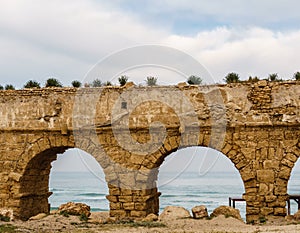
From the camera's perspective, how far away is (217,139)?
11852 mm

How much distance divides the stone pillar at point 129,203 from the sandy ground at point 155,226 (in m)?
0.71

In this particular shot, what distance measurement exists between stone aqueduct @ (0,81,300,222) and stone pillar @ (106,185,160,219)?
2 centimetres

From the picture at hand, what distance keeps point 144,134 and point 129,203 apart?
69.0 inches

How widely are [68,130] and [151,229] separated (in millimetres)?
3882

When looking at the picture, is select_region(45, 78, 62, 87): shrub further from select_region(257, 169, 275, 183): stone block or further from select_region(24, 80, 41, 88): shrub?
select_region(257, 169, 275, 183): stone block

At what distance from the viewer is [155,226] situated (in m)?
10.5

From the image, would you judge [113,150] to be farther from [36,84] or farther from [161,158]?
[36,84]

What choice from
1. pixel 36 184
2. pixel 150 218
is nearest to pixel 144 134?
pixel 150 218

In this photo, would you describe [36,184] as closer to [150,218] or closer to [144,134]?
[144,134]

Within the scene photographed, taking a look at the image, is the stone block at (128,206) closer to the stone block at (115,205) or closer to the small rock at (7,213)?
the stone block at (115,205)

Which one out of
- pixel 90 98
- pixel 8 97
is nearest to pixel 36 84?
pixel 8 97

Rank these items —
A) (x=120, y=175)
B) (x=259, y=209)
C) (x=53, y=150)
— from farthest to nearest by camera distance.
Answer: (x=53, y=150) < (x=120, y=175) < (x=259, y=209)

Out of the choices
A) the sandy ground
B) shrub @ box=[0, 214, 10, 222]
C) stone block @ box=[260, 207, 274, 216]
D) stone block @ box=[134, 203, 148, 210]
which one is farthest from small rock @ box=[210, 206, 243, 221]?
shrub @ box=[0, 214, 10, 222]

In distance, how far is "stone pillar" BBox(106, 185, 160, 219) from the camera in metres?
12.2
